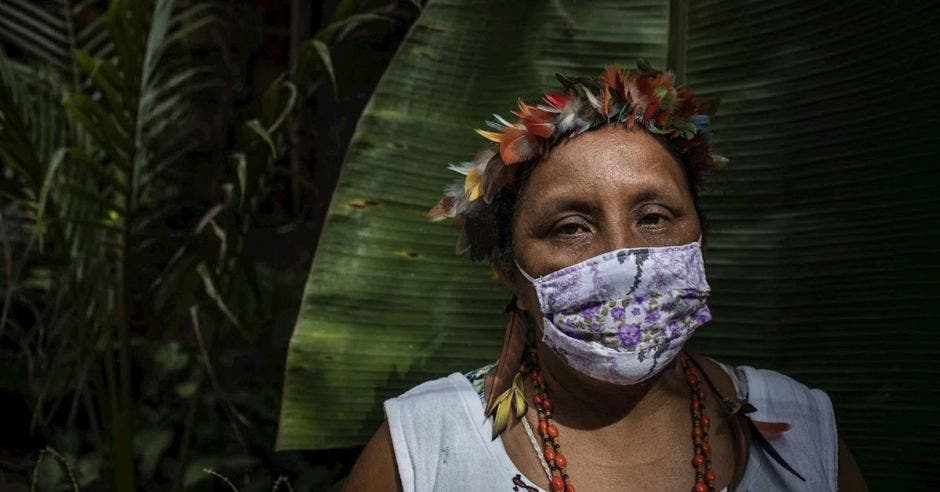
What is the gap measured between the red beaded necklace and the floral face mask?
15cm

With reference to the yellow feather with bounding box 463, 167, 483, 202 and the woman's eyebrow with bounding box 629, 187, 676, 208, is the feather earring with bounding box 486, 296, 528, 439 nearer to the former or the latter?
the yellow feather with bounding box 463, 167, 483, 202

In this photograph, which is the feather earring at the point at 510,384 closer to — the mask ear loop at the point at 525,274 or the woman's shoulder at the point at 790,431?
the mask ear loop at the point at 525,274

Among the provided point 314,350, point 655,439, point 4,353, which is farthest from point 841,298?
point 4,353

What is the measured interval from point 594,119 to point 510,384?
0.50 meters

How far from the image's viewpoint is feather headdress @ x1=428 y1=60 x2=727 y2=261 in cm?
154

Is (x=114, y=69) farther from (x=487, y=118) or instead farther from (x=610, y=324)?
(x=610, y=324)

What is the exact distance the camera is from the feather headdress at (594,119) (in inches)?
60.8

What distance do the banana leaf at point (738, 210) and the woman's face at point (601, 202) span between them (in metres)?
0.56

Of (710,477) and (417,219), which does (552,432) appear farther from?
(417,219)

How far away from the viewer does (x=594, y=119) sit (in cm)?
154

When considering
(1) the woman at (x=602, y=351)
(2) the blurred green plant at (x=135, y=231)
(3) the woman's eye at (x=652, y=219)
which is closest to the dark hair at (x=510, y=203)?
(1) the woman at (x=602, y=351)

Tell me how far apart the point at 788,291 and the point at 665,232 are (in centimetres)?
65

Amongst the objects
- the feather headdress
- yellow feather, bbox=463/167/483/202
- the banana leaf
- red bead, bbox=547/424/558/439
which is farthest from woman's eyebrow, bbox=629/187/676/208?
the banana leaf

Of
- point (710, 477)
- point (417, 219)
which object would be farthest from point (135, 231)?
point (710, 477)
